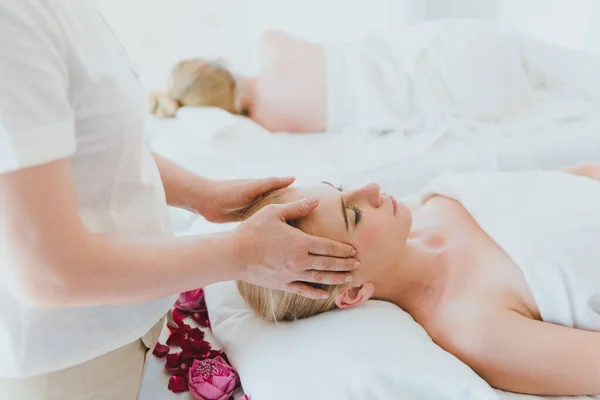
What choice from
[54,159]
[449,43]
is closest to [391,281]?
[54,159]

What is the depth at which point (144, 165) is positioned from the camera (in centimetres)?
92

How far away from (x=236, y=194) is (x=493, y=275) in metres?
0.52

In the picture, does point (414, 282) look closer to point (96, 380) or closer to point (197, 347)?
point (197, 347)

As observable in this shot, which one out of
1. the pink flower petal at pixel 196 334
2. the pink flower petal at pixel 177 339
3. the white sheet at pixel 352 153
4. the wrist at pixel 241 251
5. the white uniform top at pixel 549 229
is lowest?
the pink flower petal at pixel 196 334

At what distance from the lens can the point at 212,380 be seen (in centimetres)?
107

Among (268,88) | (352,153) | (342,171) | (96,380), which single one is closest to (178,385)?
(96,380)

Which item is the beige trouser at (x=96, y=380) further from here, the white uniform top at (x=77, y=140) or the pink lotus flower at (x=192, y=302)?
the pink lotus flower at (x=192, y=302)

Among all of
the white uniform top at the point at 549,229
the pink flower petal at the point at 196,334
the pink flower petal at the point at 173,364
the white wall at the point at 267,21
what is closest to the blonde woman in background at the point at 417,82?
the white wall at the point at 267,21

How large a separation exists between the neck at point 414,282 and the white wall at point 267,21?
1.68m

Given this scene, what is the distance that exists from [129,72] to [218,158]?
0.99 metres

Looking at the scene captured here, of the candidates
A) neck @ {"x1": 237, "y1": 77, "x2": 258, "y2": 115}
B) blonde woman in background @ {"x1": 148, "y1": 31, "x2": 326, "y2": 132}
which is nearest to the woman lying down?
blonde woman in background @ {"x1": 148, "y1": 31, "x2": 326, "y2": 132}

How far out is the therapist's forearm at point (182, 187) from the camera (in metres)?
1.18

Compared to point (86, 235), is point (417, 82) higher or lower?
lower

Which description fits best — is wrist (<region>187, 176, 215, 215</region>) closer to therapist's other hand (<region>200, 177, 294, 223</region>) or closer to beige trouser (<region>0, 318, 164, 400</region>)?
therapist's other hand (<region>200, 177, 294, 223</region>)
